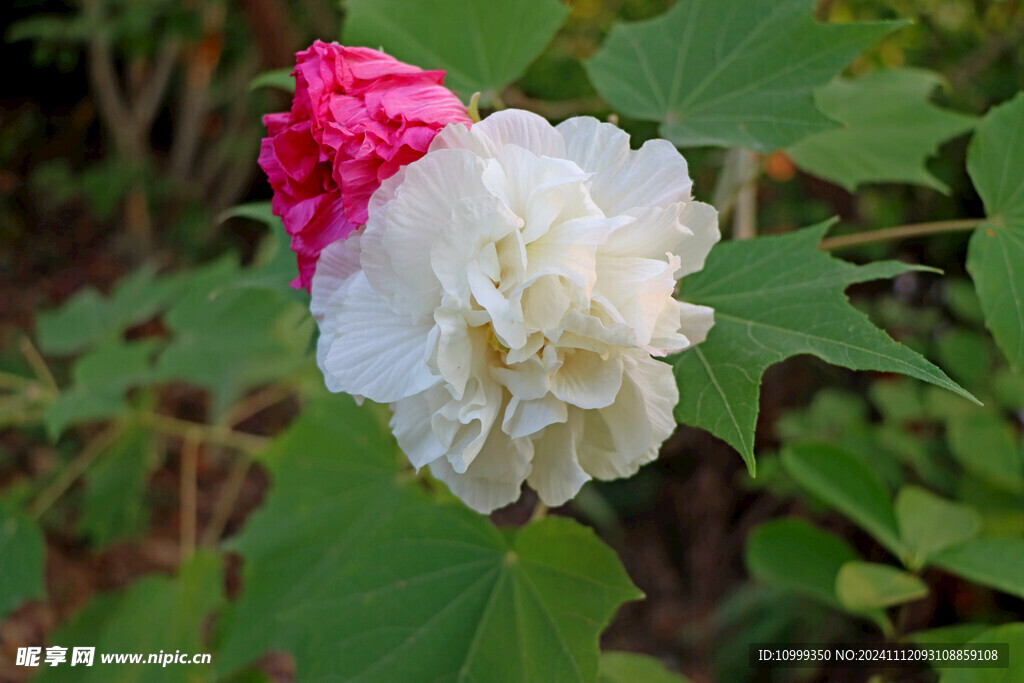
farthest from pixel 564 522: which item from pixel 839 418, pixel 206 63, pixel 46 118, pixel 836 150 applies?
pixel 46 118

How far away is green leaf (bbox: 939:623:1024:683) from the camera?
655mm

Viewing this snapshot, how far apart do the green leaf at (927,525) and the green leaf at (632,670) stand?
0.35 metres

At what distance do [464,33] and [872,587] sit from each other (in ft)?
2.72

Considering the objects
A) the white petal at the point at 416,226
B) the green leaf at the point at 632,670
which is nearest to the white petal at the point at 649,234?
the white petal at the point at 416,226

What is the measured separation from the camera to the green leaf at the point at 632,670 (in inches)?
36.4

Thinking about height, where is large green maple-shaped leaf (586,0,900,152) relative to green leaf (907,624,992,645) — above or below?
above

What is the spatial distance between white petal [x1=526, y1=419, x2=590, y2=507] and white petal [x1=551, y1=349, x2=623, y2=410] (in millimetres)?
39

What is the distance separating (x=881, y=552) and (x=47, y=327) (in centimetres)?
198

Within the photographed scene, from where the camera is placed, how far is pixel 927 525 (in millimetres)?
916

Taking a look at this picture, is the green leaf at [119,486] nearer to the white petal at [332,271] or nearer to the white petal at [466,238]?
the white petal at [332,271]

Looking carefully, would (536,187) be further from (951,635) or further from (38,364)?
(38,364)

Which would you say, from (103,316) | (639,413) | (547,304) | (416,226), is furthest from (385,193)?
(103,316)

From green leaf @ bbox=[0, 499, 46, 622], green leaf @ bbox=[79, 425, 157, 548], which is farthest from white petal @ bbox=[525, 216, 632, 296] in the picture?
green leaf @ bbox=[79, 425, 157, 548]

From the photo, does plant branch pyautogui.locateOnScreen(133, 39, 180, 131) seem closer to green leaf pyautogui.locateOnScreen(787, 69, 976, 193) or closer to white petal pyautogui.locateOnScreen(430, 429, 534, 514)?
green leaf pyautogui.locateOnScreen(787, 69, 976, 193)
